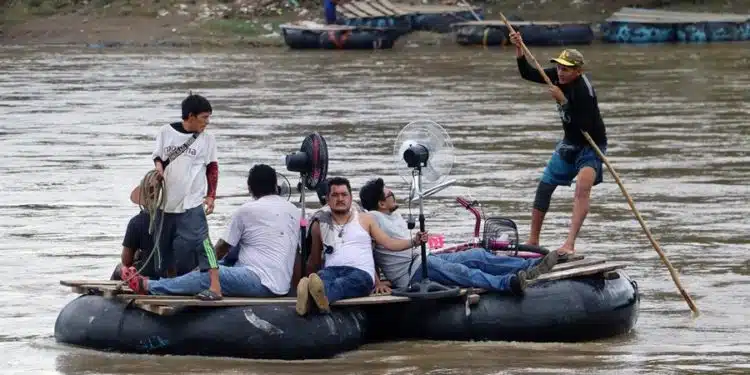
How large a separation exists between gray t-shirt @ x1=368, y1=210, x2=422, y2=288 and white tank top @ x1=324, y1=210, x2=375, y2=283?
0.21 metres

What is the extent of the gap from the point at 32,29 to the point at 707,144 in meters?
34.8

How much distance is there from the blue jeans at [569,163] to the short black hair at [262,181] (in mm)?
2471

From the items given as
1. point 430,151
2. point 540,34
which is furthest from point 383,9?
point 430,151

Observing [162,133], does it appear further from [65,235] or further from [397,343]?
[65,235]

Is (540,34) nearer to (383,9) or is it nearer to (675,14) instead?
(675,14)

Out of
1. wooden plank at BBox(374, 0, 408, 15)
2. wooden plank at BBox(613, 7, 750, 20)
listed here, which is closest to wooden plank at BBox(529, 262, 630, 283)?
wooden plank at BBox(613, 7, 750, 20)

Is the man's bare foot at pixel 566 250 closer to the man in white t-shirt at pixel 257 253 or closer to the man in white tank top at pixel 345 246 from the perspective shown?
the man in white tank top at pixel 345 246

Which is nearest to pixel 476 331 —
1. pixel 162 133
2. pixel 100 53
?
pixel 162 133

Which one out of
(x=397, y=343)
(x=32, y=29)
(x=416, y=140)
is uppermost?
(x=416, y=140)

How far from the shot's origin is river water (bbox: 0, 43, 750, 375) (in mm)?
11414

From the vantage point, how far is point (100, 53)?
4850 cm

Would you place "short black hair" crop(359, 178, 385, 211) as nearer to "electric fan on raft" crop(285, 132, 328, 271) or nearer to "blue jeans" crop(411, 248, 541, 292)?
"electric fan on raft" crop(285, 132, 328, 271)

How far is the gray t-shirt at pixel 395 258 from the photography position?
11.7 m

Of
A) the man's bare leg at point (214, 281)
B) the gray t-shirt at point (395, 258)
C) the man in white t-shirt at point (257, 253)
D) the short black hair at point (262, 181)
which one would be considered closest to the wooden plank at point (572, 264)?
the gray t-shirt at point (395, 258)
